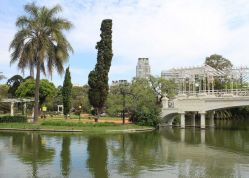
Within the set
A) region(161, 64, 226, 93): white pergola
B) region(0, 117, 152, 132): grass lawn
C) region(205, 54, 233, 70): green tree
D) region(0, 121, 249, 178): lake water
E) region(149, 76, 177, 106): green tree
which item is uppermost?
region(205, 54, 233, 70): green tree

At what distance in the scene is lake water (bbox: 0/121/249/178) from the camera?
733 inches

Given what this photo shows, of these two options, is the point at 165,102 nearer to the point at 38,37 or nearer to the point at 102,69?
the point at 102,69

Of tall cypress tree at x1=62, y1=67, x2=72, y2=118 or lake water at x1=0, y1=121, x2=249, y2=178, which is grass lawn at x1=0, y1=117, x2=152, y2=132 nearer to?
lake water at x1=0, y1=121, x2=249, y2=178

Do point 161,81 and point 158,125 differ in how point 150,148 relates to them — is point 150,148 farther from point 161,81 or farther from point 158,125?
point 161,81

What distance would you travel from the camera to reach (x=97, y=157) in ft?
77.2

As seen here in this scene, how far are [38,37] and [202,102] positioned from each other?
23.0m

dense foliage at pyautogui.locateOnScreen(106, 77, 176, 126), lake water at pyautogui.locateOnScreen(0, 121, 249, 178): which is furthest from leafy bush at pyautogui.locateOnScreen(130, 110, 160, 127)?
lake water at pyautogui.locateOnScreen(0, 121, 249, 178)

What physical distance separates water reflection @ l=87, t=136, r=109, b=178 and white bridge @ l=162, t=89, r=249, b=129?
834 inches

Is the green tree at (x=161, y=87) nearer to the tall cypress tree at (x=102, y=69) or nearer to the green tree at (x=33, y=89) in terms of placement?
the tall cypress tree at (x=102, y=69)

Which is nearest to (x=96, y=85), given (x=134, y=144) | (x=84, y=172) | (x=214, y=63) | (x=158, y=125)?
(x=158, y=125)

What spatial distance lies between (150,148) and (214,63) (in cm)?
5856

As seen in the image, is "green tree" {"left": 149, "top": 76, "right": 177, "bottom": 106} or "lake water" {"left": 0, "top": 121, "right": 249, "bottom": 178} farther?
"green tree" {"left": 149, "top": 76, "right": 177, "bottom": 106}

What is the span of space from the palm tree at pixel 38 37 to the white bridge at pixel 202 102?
Result: 17889 millimetres

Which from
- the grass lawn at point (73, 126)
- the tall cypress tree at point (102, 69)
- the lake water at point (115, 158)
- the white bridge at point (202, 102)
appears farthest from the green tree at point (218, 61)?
the lake water at point (115, 158)
